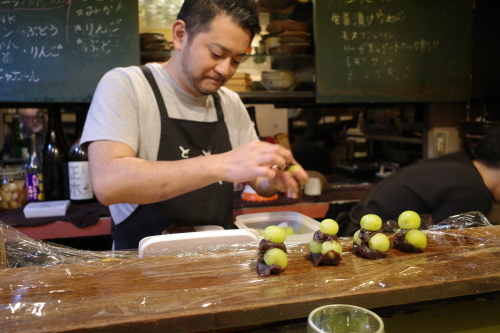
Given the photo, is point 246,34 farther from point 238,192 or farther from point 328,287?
point 238,192

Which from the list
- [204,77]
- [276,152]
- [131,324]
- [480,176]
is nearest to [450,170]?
[480,176]

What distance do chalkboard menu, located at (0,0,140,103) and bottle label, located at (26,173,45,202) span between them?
0.54 meters

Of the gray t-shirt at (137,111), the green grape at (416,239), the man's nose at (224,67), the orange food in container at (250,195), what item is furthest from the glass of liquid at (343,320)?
the orange food in container at (250,195)

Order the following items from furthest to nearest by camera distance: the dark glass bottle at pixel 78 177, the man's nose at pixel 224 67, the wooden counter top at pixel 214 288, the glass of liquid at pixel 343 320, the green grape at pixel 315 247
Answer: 1. the dark glass bottle at pixel 78 177
2. the man's nose at pixel 224 67
3. the green grape at pixel 315 247
4. the wooden counter top at pixel 214 288
5. the glass of liquid at pixel 343 320

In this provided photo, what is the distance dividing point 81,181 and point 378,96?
2339mm

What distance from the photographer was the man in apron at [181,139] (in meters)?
1.46

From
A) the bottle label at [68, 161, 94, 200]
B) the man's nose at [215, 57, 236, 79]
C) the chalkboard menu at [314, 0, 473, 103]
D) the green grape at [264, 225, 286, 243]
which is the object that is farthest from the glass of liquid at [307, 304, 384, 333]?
the chalkboard menu at [314, 0, 473, 103]

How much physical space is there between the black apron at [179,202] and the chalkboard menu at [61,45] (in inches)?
45.8

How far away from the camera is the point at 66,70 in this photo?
2.82 meters

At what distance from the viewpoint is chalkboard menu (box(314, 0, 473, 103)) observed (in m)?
3.20

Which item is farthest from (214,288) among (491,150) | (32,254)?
(491,150)

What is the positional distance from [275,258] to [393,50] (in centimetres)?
278

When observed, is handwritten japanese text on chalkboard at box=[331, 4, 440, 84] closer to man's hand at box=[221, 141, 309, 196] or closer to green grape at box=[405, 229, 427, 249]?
man's hand at box=[221, 141, 309, 196]

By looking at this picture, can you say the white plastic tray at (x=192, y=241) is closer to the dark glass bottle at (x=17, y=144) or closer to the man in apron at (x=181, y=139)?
the man in apron at (x=181, y=139)
